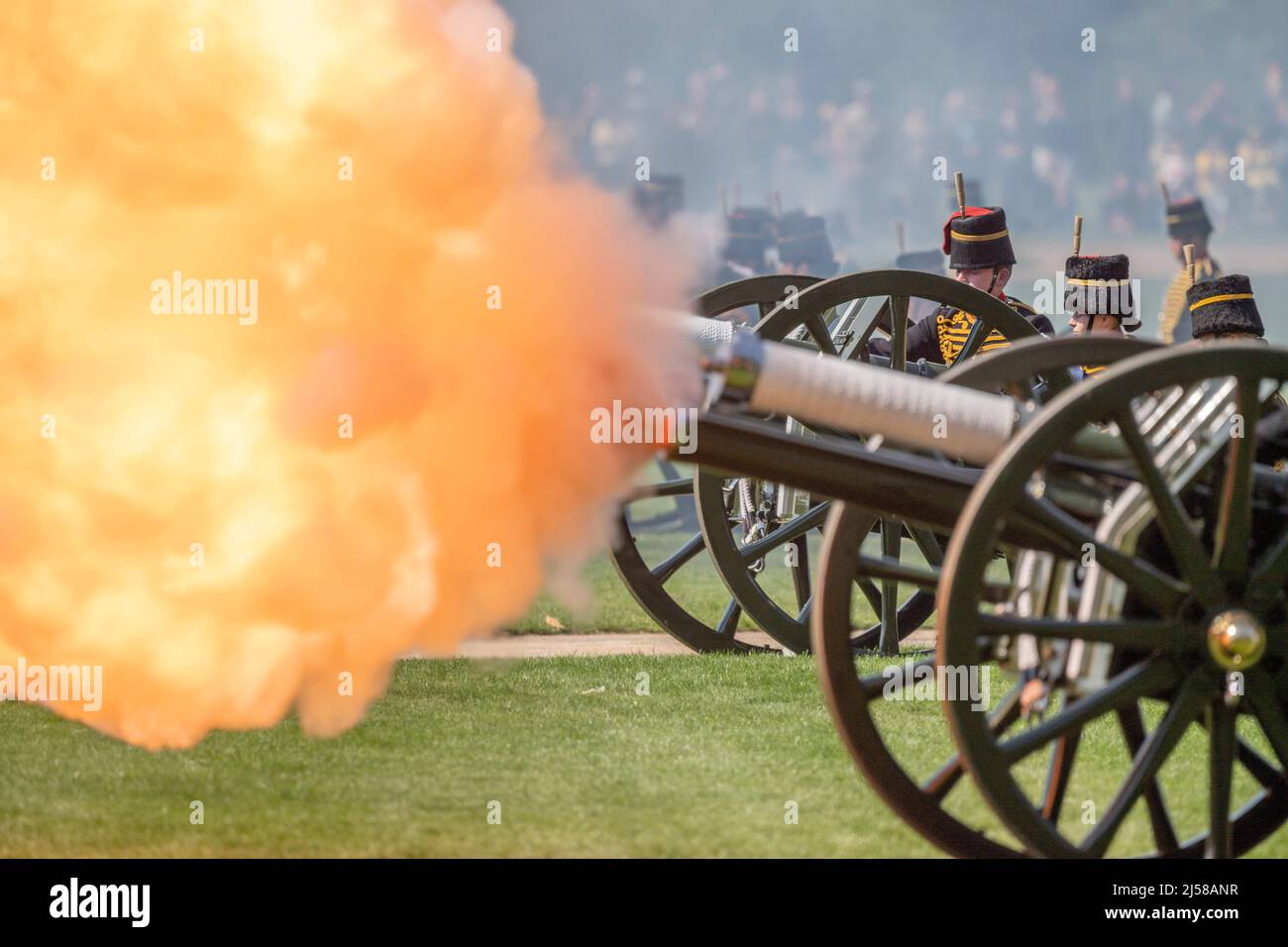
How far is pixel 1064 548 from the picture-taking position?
4344mm

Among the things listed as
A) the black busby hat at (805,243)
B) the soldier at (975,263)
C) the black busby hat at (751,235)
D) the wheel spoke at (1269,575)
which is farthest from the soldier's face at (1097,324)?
the black busby hat at (751,235)

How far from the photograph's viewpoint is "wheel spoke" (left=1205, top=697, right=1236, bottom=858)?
4289 mm

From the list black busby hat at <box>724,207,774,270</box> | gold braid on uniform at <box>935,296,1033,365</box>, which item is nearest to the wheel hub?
gold braid on uniform at <box>935,296,1033,365</box>

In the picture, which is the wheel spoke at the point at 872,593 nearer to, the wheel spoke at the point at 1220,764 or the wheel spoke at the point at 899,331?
the wheel spoke at the point at 899,331

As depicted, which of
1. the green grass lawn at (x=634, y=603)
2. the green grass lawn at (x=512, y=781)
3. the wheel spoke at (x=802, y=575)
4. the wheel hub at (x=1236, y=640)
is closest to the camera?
the wheel hub at (x=1236, y=640)

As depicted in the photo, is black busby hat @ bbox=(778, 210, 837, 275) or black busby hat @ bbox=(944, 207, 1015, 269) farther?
black busby hat @ bbox=(778, 210, 837, 275)

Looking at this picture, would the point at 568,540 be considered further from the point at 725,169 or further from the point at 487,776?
the point at 725,169

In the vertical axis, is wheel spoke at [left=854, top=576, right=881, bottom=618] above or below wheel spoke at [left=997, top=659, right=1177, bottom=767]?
above

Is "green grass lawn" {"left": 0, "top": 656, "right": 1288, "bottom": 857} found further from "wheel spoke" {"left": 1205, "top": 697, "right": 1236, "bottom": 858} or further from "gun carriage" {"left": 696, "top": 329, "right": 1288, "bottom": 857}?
"gun carriage" {"left": 696, "top": 329, "right": 1288, "bottom": 857}

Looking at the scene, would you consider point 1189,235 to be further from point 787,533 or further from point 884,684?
point 884,684

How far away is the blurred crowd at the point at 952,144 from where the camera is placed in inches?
968

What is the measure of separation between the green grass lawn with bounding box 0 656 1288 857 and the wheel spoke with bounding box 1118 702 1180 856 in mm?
488

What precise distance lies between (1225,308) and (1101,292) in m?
1.13
